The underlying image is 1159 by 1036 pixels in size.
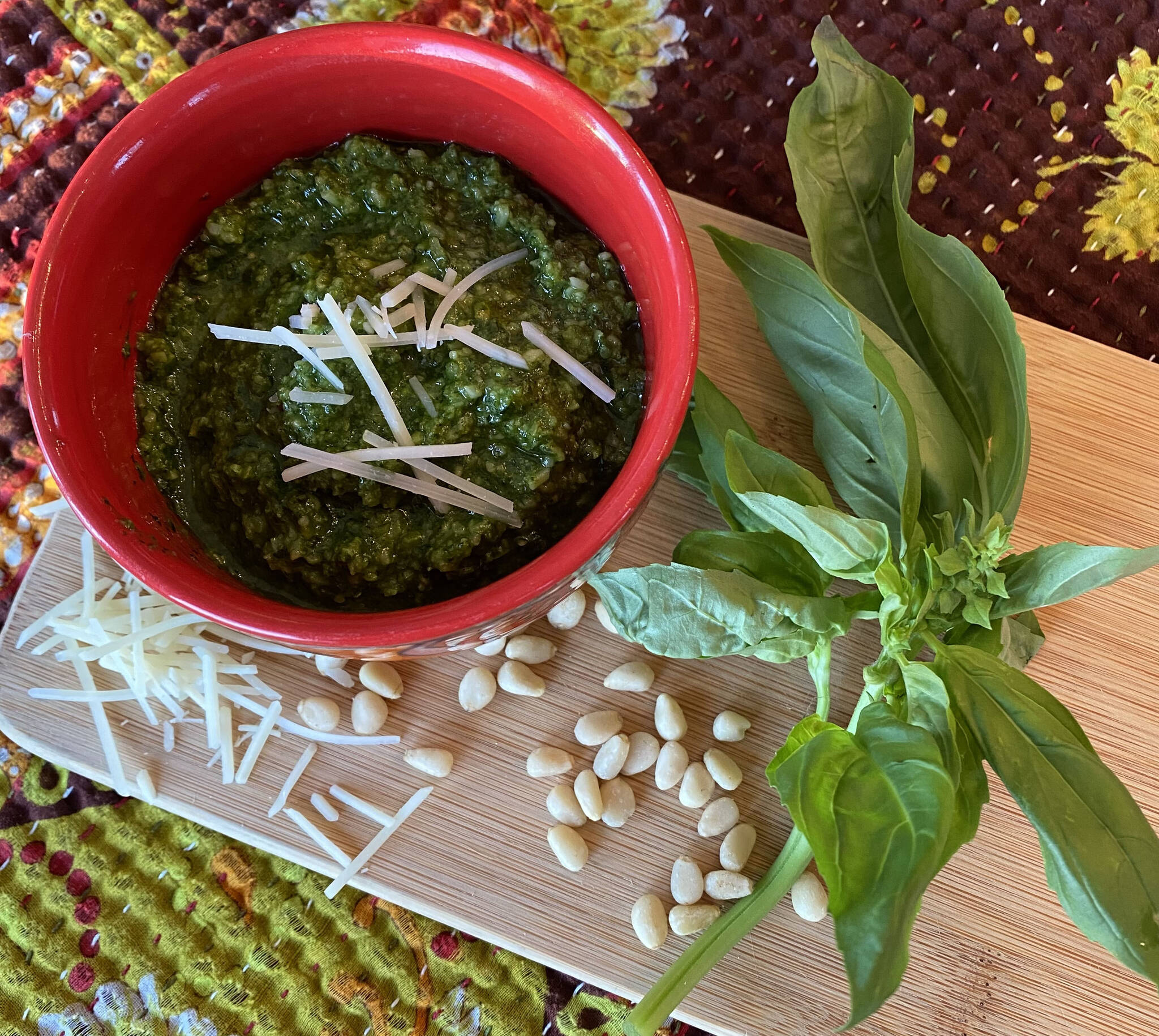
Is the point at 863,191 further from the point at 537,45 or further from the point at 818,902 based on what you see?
the point at 818,902

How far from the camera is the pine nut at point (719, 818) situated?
1312mm

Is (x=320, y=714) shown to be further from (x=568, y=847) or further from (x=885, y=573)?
(x=885, y=573)

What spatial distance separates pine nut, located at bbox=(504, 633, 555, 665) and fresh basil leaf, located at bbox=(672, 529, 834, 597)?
246mm

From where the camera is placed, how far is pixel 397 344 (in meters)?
1.12

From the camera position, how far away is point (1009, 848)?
1313 mm

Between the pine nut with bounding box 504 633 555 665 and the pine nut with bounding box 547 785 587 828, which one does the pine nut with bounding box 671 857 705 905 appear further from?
the pine nut with bounding box 504 633 555 665

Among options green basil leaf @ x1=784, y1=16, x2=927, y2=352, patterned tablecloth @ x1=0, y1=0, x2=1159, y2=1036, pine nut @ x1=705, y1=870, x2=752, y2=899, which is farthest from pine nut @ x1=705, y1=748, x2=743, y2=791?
patterned tablecloth @ x1=0, y1=0, x2=1159, y2=1036

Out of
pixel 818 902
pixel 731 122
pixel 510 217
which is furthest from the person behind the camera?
pixel 731 122

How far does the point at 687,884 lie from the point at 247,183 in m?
1.06

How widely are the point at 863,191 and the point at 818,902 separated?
0.94 meters

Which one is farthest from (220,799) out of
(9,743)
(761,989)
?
(761,989)

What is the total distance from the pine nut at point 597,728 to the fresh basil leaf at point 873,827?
0.32m

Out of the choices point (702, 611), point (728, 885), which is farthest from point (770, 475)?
point (728, 885)

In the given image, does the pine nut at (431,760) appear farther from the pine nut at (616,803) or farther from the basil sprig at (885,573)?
the basil sprig at (885,573)
